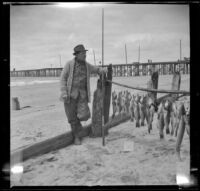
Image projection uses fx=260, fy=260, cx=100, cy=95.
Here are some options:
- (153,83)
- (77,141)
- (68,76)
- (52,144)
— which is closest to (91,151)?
(77,141)

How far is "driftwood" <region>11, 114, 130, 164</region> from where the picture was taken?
206 centimetres

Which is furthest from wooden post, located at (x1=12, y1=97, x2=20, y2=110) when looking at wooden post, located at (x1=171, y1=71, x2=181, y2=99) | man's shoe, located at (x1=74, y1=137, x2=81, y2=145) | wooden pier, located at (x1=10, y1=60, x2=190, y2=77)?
wooden post, located at (x1=171, y1=71, x2=181, y2=99)

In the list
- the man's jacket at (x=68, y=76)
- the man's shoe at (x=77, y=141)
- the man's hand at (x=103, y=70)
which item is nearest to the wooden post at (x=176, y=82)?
the man's hand at (x=103, y=70)

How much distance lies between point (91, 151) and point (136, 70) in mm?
Result: 769

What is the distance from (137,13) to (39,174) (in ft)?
4.89

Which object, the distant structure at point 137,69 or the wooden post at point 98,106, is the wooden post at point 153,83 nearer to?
the distant structure at point 137,69

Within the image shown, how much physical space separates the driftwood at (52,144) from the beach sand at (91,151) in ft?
0.12

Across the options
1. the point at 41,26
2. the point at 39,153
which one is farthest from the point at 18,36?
the point at 39,153

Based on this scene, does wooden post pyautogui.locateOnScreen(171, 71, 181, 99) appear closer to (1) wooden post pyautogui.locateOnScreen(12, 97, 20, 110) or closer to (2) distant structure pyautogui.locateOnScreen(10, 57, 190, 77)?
(2) distant structure pyautogui.locateOnScreen(10, 57, 190, 77)

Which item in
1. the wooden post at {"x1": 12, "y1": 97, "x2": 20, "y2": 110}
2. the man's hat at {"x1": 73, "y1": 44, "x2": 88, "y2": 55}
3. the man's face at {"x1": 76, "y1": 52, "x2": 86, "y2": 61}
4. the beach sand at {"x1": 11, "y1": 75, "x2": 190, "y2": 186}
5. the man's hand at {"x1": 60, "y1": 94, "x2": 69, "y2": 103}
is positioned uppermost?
the man's hat at {"x1": 73, "y1": 44, "x2": 88, "y2": 55}

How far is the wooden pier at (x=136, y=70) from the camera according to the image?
2113 millimetres

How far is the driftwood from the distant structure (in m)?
0.38

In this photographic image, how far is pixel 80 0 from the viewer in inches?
80.4

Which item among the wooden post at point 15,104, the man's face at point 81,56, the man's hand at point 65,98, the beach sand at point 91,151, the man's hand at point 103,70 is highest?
the man's face at point 81,56
